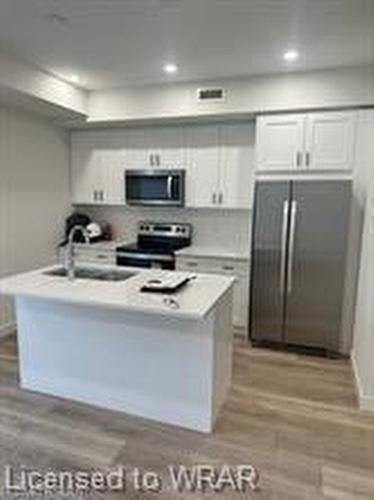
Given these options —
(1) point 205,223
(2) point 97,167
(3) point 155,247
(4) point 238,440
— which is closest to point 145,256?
(3) point 155,247

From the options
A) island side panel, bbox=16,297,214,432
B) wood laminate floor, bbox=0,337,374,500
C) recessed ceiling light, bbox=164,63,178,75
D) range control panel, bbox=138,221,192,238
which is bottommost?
wood laminate floor, bbox=0,337,374,500

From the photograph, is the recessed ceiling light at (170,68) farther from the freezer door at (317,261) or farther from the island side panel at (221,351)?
the island side panel at (221,351)

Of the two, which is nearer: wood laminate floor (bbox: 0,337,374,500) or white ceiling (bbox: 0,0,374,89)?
wood laminate floor (bbox: 0,337,374,500)

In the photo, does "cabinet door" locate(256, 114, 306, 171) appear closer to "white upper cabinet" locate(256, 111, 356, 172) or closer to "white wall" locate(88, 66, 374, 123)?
"white upper cabinet" locate(256, 111, 356, 172)

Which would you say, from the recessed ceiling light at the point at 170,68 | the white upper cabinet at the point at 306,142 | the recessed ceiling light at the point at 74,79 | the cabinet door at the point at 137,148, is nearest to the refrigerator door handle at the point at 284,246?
the white upper cabinet at the point at 306,142

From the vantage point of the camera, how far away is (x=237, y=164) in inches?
171

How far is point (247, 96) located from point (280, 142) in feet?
1.89

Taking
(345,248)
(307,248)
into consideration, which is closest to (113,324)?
(307,248)

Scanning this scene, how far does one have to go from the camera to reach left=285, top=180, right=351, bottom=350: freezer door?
3.54 m

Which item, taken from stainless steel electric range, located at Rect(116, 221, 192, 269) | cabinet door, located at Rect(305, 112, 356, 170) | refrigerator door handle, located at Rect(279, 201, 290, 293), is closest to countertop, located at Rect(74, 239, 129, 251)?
stainless steel electric range, located at Rect(116, 221, 192, 269)

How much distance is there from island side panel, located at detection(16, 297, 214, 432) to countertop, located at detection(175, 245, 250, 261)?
177cm

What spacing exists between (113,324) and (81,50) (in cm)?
228

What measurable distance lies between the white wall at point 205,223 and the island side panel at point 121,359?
6.99ft

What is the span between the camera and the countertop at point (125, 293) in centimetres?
220
